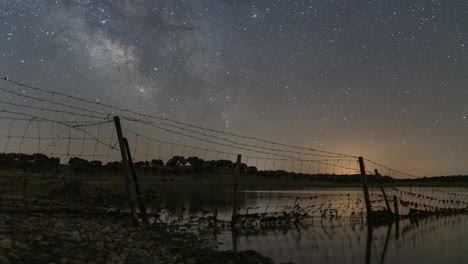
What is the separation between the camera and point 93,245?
11078mm

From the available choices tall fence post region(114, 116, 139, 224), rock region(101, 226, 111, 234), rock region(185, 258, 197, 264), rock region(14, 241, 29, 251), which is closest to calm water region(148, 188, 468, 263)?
tall fence post region(114, 116, 139, 224)

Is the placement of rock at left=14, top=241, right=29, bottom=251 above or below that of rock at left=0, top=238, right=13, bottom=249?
below

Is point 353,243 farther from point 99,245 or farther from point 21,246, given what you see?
point 21,246

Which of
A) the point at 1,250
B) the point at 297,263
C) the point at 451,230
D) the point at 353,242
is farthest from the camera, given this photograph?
the point at 451,230

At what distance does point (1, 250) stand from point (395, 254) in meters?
14.2

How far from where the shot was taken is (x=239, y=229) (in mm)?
20594

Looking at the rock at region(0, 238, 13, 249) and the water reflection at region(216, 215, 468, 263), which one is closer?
the rock at region(0, 238, 13, 249)

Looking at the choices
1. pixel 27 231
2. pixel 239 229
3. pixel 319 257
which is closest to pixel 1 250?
pixel 27 231

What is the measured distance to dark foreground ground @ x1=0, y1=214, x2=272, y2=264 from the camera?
9641mm

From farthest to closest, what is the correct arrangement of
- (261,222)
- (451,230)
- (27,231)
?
(451,230)
(261,222)
(27,231)

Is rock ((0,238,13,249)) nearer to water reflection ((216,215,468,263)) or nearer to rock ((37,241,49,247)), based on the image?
rock ((37,241,49,247))

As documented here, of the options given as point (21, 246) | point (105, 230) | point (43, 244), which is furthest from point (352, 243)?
point (21, 246)

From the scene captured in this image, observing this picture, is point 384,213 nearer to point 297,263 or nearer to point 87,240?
point 297,263

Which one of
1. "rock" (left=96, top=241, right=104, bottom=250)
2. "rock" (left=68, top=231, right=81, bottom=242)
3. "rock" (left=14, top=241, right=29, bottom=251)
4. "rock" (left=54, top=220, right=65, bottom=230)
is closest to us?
"rock" (left=14, top=241, right=29, bottom=251)
